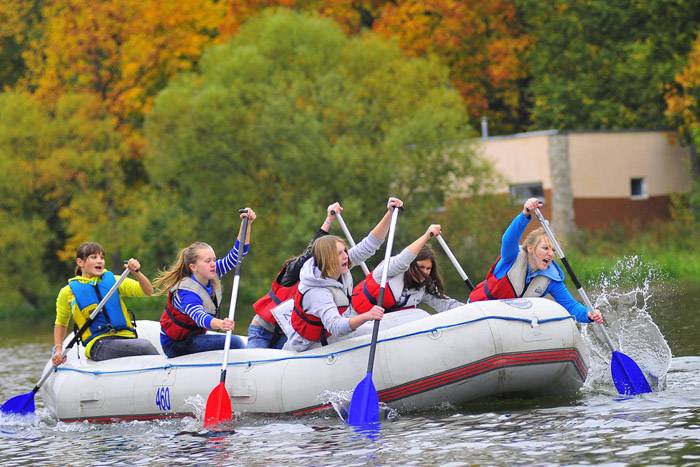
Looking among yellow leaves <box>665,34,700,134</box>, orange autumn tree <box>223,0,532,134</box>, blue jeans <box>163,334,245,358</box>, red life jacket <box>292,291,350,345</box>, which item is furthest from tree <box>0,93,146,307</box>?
red life jacket <box>292,291,350,345</box>

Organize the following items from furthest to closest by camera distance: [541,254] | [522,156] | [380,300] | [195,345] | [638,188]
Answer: [638,188]
[522,156]
[195,345]
[541,254]
[380,300]

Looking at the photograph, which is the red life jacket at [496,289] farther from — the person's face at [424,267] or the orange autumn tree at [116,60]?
the orange autumn tree at [116,60]

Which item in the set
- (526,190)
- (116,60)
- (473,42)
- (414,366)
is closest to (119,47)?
(116,60)

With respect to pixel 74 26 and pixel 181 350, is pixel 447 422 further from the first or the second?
pixel 74 26

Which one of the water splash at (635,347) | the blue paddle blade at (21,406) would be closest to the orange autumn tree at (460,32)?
the water splash at (635,347)

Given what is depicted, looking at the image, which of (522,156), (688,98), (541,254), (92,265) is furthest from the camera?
(688,98)

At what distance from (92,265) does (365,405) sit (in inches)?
118

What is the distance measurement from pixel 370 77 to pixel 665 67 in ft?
24.3

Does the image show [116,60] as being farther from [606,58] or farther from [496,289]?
[496,289]

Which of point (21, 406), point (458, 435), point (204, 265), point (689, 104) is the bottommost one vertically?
point (458, 435)

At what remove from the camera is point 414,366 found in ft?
34.6

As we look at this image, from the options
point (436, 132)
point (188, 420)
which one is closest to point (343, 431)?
point (188, 420)

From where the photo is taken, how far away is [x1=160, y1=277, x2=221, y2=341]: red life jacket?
11.2m

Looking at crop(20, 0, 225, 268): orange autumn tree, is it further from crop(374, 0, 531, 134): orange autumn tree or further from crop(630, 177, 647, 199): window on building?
crop(630, 177, 647, 199): window on building
